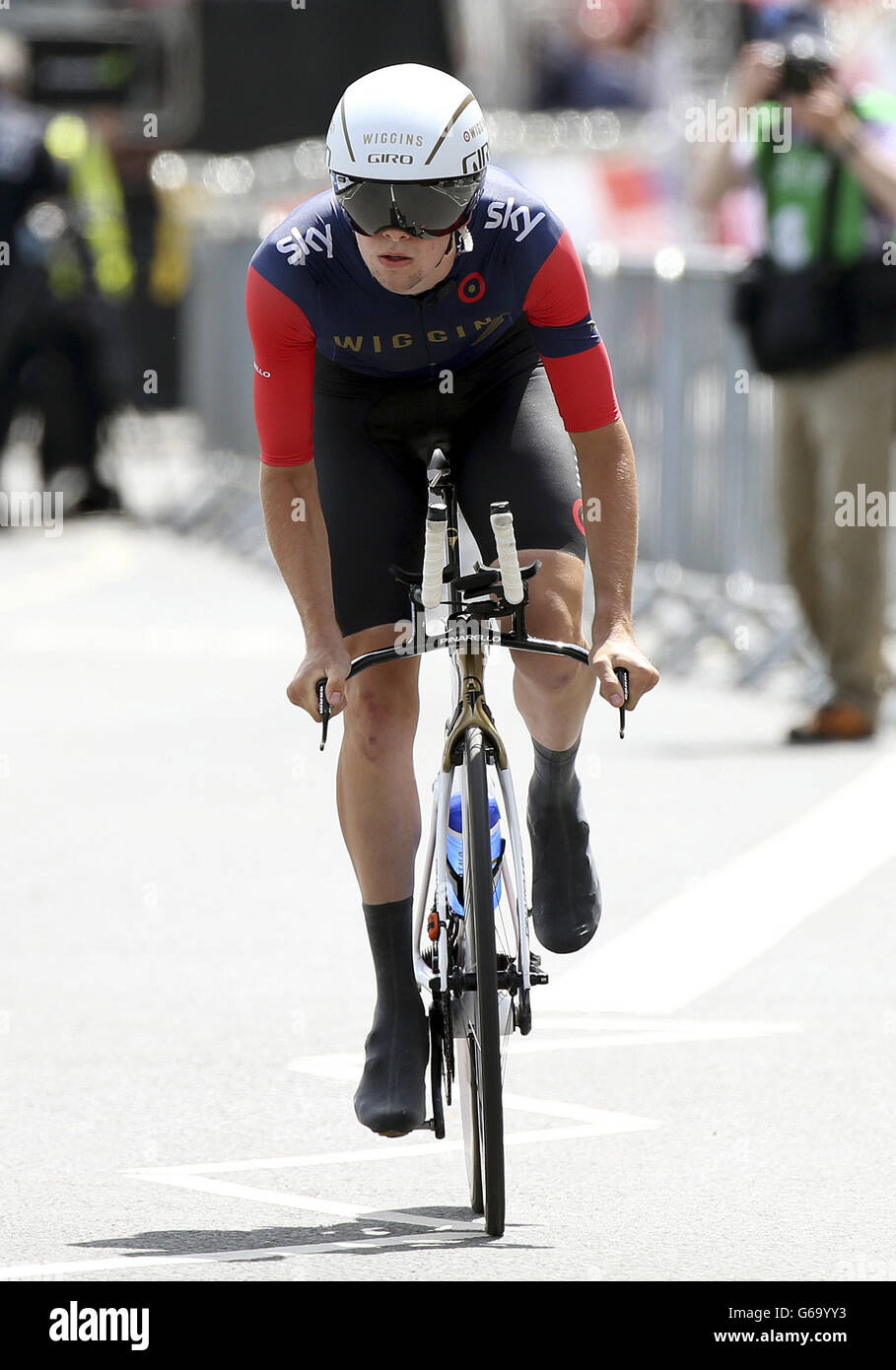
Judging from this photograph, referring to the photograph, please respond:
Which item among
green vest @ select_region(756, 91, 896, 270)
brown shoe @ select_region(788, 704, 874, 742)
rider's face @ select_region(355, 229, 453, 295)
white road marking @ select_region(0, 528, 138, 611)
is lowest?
brown shoe @ select_region(788, 704, 874, 742)

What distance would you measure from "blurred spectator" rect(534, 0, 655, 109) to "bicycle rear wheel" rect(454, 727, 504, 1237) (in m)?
19.0

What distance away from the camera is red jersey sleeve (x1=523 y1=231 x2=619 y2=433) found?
5.43 metres

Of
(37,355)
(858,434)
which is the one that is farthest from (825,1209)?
(37,355)

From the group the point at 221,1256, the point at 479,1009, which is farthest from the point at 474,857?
the point at 221,1256

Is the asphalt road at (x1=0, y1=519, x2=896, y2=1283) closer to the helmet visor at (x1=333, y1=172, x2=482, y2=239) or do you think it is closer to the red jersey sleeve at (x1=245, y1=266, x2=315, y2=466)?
the red jersey sleeve at (x1=245, y1=266, x2=315, y2=466)

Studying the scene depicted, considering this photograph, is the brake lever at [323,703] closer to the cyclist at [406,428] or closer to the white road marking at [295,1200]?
the cyclist at [406,428]

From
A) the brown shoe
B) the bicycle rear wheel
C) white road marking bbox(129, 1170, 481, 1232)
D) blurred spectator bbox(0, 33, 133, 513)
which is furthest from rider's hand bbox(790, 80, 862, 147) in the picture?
blurred spectator bbox(0, 33, 133, 513)

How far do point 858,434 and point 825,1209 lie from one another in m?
5.88

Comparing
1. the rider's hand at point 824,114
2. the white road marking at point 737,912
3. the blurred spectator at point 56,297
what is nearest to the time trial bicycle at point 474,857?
the white road marking at point 737,912

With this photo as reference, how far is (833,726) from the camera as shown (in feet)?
35.7

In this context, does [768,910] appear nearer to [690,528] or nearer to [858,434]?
[858,434]

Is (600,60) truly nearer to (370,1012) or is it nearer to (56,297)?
(56,297)

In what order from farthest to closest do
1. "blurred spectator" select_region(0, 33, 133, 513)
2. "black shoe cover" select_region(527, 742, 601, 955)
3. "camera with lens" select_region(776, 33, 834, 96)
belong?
1. "blurred spectator" select_region(0, 33, 133, 513)
2. "camera with lens" select_region(776, 33, 834, 96)
3. "black shoe cover" select_region(527, 742, 601, 955)

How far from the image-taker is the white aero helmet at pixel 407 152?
5.08m
